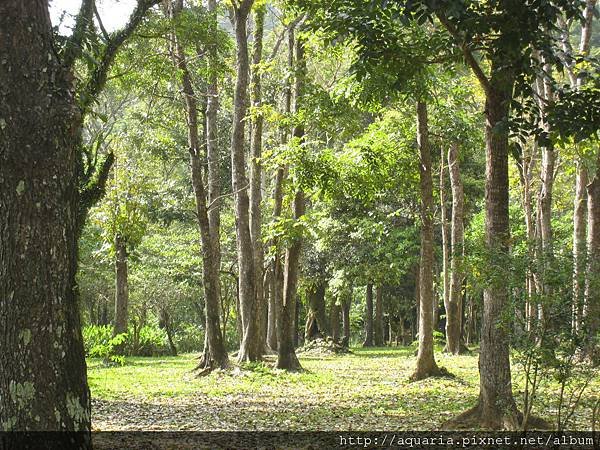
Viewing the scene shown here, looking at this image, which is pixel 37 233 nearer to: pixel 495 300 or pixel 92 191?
pixel 92 191

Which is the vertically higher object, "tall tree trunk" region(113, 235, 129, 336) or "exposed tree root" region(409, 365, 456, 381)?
"tall tree trunk" region(113, 235, 129, 336)

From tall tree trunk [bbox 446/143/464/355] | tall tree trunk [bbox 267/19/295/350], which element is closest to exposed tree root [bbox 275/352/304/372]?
tall tree trunk [bbox 267/19/295/350]

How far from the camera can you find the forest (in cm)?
477

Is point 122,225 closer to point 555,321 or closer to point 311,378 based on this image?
point 311,378

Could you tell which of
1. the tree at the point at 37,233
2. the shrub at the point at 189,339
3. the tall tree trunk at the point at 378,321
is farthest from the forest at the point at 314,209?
the shrub at the point at 189,339

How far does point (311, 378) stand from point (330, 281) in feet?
44.2

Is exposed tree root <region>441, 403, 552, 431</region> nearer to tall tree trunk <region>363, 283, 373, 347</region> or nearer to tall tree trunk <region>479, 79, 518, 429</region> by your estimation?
tall tree trunk <region>479, 79, 518, 429</region>

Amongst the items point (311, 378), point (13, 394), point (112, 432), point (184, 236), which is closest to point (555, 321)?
point (13, 394)

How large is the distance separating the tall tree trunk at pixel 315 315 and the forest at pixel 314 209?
203 millimetres

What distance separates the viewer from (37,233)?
15.3 feet

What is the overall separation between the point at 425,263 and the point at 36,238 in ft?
33.6

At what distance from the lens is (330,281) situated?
2838cm

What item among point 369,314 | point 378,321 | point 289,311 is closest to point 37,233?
point 289,311

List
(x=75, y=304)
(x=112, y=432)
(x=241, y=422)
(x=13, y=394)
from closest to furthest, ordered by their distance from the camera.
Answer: (x=13, y=394) → (x=75, y=304) → (x=112, y=432) → (x=241, y=422)
